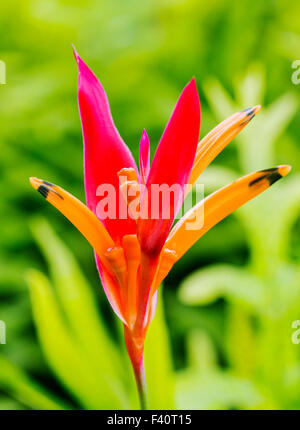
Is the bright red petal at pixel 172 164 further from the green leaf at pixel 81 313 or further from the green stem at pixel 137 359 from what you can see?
the green leaf at pixel 81 313

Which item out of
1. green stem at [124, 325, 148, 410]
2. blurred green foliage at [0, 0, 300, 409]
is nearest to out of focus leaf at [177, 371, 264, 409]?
blurred green foliage at [0, 0, 300, 409]

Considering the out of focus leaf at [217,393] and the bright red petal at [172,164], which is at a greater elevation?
the bright red petal at [172,164]

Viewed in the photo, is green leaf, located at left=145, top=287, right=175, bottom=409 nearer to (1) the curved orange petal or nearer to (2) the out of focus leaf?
(2) the out of focus leaf

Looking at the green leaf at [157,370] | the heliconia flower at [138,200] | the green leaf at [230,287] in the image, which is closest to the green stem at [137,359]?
the heliconia flower at [138,200]

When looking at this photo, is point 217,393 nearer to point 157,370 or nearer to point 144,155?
point 157,370

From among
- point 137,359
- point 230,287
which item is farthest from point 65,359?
point 137,359
